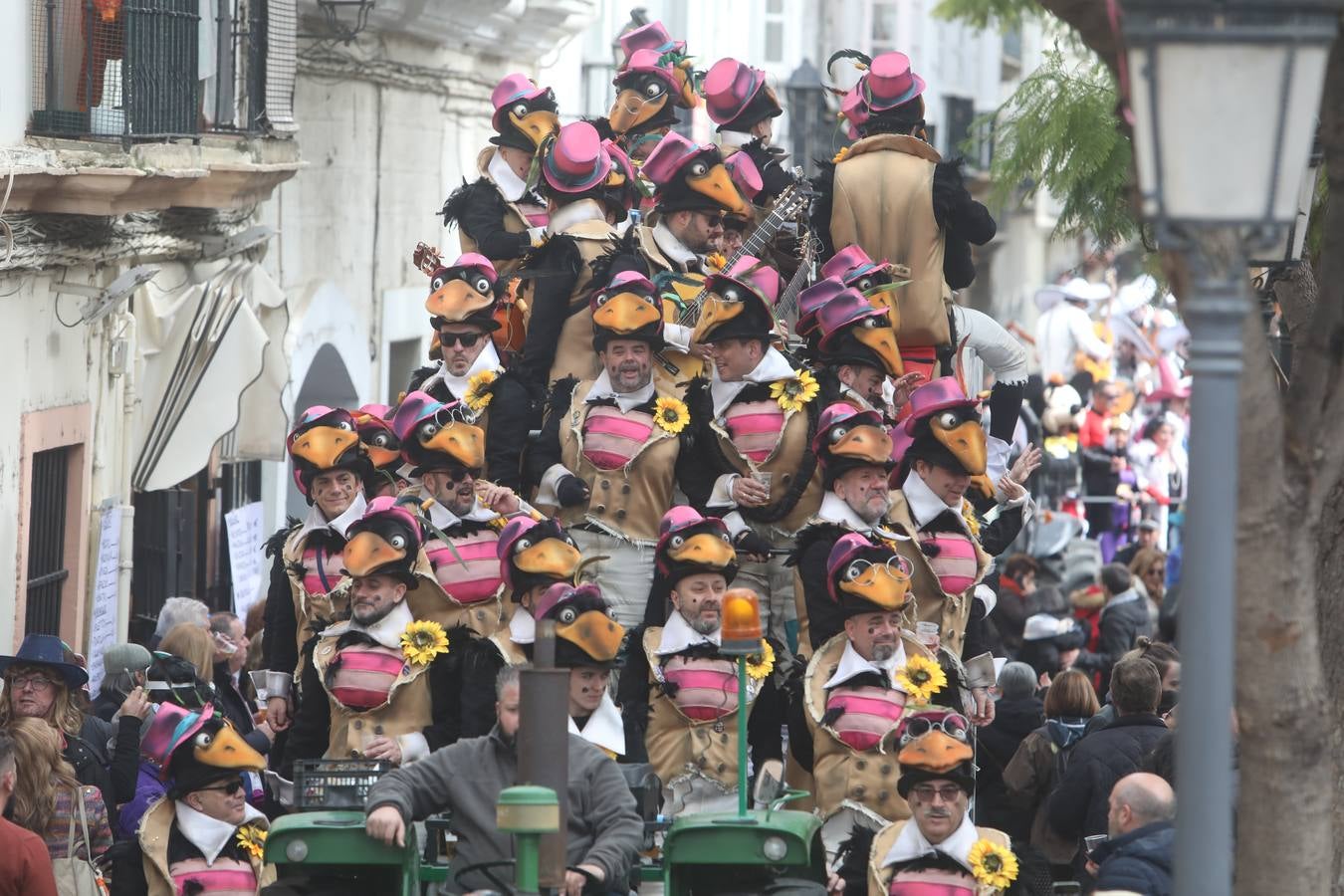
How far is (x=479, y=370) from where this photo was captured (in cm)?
1166

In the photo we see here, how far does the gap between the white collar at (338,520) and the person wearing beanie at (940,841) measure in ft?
9.47

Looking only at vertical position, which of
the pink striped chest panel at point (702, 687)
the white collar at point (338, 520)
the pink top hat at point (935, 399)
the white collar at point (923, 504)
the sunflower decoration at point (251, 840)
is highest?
the pink top hat at point (935, 399)

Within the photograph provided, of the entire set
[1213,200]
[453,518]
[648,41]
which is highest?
[648,41]

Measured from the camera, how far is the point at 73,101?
551 inches

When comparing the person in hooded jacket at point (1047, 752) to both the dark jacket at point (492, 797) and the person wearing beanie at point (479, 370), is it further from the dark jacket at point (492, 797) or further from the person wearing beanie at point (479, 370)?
the dark jacket at point (492, 797)

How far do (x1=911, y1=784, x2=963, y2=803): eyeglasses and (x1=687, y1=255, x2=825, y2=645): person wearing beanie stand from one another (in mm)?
2126

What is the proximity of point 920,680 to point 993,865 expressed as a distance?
126 cm

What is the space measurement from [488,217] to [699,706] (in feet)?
12.8

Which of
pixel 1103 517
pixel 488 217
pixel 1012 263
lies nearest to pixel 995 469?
pixel 488 217

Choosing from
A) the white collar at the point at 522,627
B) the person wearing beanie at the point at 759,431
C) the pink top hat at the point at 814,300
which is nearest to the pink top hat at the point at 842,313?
the pink top hat at the point at 814,300

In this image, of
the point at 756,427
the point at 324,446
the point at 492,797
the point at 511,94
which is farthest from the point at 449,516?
the point at 511,94

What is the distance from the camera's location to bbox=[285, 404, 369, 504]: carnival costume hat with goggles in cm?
1086

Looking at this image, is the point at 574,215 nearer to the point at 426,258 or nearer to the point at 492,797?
the point at 426,258

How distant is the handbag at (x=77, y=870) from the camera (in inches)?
354
